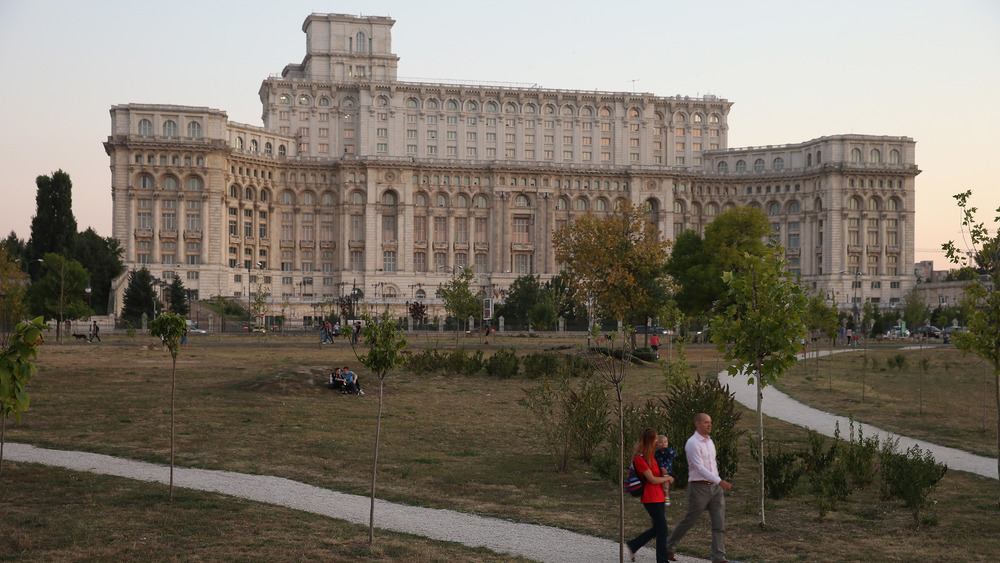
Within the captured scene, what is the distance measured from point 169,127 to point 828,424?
4443 inches

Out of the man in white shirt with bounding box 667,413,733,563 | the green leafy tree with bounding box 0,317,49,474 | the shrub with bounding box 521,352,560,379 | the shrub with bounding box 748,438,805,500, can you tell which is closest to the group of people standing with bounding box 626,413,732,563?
the man in white shirt with bounding box 667,413,733,563

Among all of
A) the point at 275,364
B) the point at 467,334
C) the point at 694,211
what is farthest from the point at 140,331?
the point at 694,211

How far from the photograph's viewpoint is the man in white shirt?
12406 mm

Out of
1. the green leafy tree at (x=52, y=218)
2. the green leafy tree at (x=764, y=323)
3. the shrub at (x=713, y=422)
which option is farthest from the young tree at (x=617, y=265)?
the green leafy tree at (x=52, y=218)

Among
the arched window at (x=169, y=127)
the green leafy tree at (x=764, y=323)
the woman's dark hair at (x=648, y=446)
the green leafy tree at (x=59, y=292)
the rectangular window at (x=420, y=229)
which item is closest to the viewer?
the woman's dark hair at (x=648, y=446)

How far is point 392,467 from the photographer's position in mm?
19266

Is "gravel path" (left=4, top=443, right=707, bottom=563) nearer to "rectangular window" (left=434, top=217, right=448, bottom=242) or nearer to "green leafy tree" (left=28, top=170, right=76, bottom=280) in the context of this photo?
"green leafy tree" (left=28, top=170, right=76, bottom=280)

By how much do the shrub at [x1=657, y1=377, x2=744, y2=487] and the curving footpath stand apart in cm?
50

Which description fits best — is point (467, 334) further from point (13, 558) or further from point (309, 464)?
point (13, 558)

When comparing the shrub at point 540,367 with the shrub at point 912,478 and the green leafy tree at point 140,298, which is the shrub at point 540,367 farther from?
the green leafy tree at point 140,298

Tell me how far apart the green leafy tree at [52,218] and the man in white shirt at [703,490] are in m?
96.8

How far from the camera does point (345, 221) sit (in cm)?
13525

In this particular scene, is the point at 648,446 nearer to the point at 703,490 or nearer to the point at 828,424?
the point at 703,490

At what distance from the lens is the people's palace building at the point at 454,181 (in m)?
130
